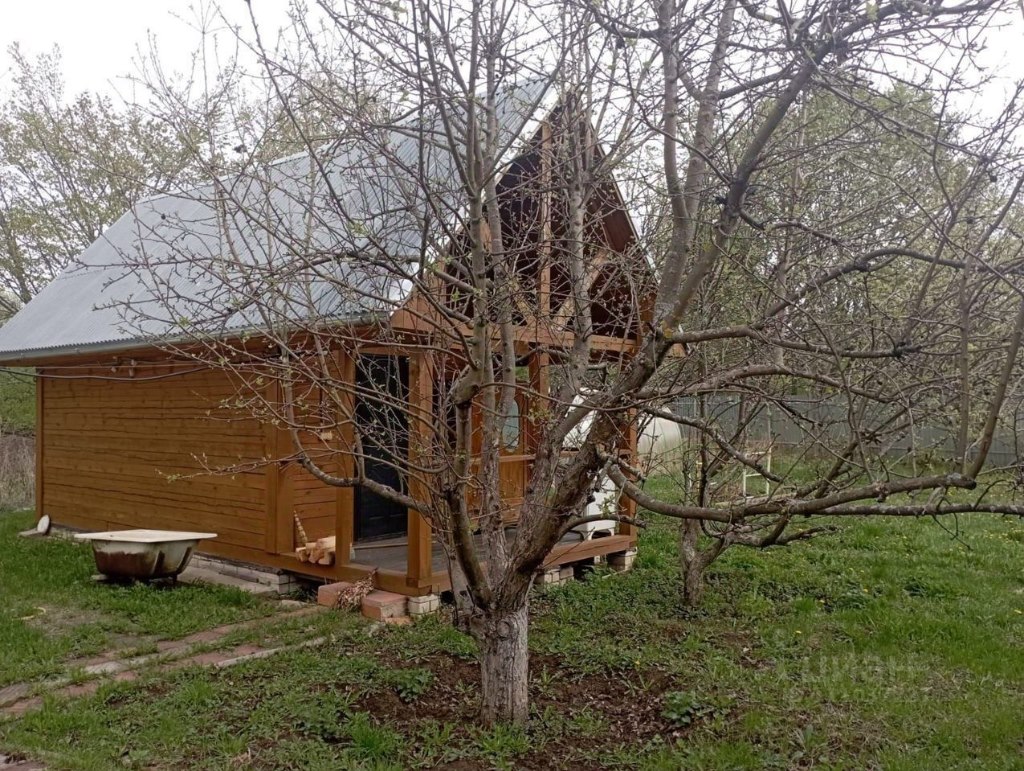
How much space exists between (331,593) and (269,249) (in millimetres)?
3338

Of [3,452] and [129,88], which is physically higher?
[129,88]

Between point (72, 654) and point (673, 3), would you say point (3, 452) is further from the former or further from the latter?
point (673, 3)

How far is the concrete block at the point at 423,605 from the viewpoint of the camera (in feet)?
21.3

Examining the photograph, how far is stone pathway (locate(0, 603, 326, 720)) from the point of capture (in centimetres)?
484

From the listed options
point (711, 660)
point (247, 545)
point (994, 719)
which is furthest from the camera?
point (247, 545)

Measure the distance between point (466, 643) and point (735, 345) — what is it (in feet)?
9.96

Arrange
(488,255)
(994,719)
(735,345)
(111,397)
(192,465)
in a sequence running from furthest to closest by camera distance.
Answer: (111,397), (192,465), (735,345), (994,719), (488,255)

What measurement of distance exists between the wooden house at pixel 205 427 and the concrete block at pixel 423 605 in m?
0.07

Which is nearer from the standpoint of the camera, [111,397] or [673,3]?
[673,3]

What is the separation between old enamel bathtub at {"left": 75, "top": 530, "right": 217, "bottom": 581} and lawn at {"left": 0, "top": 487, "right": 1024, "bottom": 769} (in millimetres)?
334

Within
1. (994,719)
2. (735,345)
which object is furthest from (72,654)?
(994,719)

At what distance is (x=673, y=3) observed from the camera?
351 centimetres

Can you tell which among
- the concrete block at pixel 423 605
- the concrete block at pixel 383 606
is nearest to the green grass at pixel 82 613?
the concrete block at pixel 383 606

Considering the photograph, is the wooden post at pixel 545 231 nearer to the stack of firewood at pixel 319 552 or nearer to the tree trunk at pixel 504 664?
the tree trunk at pixel 504 664
